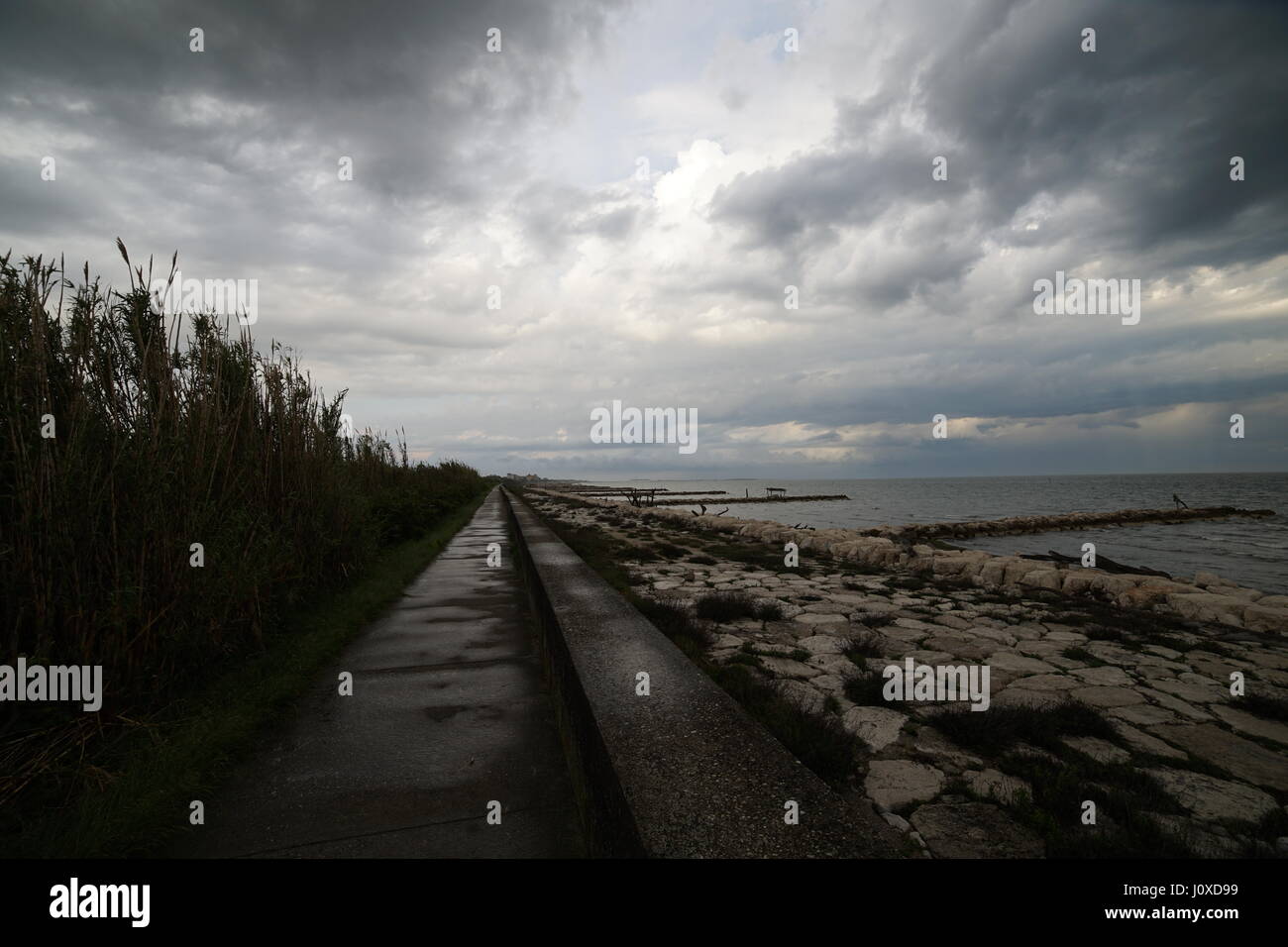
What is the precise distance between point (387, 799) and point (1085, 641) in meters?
6.62

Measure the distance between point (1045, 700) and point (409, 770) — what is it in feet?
14.2

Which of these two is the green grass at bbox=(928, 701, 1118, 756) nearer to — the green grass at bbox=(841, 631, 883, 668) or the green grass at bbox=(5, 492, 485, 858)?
the green grass at bbox=(841, 631, 883, 668)

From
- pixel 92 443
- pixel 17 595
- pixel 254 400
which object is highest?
pixel 254 400

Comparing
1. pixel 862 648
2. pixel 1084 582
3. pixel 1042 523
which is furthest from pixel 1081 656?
pixel 1042 523

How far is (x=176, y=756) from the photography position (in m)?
2.78

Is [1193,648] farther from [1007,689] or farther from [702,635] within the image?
[702,635]

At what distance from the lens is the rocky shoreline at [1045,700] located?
8.27 ft

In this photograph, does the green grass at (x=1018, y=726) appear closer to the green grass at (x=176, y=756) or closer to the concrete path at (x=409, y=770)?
the concrete path at (x=409, y=770)

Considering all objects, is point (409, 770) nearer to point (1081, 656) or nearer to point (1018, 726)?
point (1018, 726)

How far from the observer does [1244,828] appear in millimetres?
2473

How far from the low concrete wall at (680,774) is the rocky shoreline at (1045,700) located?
73 centimetres

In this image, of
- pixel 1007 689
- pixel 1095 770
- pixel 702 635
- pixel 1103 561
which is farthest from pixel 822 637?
pixel 1103 561

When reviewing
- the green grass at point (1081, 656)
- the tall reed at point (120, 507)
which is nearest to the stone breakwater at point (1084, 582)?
the green grass at point (1081, 656)


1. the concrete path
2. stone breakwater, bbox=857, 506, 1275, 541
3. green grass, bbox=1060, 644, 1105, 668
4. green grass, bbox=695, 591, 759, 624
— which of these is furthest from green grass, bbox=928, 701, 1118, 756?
stone breakwater, bbox=857, 506, 1275, 541
